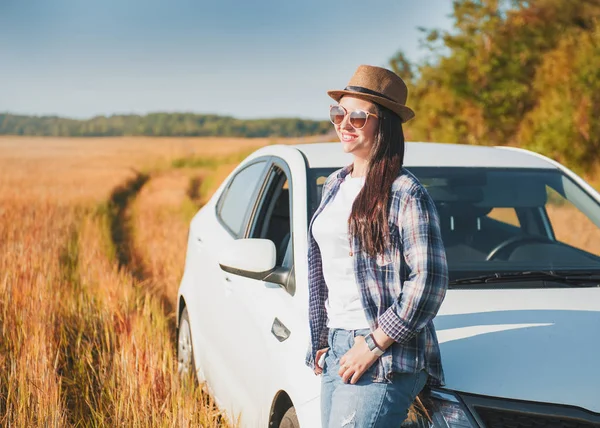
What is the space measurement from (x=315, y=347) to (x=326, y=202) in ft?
1.43

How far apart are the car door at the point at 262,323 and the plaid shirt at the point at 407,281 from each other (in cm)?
73

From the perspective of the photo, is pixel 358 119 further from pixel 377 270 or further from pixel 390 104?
pixel 377 270

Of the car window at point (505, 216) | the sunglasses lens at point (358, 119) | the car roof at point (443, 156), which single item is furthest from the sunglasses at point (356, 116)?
the car window at point (505, 216)

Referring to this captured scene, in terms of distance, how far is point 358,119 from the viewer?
7.07 ft

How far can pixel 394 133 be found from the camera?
217cm

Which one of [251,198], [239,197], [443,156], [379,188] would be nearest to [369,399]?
[379,188]

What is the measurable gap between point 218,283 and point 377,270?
1970 millimetres

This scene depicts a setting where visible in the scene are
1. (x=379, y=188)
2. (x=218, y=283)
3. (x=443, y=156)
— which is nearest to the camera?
(x=379, y=188)

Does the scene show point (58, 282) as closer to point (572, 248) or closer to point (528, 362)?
point (572, 248)

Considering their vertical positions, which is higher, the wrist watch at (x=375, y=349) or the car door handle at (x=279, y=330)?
the wrist watch at (x=375, y=349)

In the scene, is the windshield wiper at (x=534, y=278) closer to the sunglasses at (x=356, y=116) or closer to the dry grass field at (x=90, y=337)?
the dry grass field at (x=90, y=337)

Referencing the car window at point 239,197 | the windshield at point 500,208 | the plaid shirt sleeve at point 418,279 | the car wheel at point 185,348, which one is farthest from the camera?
the car wheel at point 185,348

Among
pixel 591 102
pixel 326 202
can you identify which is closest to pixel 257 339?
pixel 326 202

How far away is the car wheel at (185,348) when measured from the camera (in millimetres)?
4465
